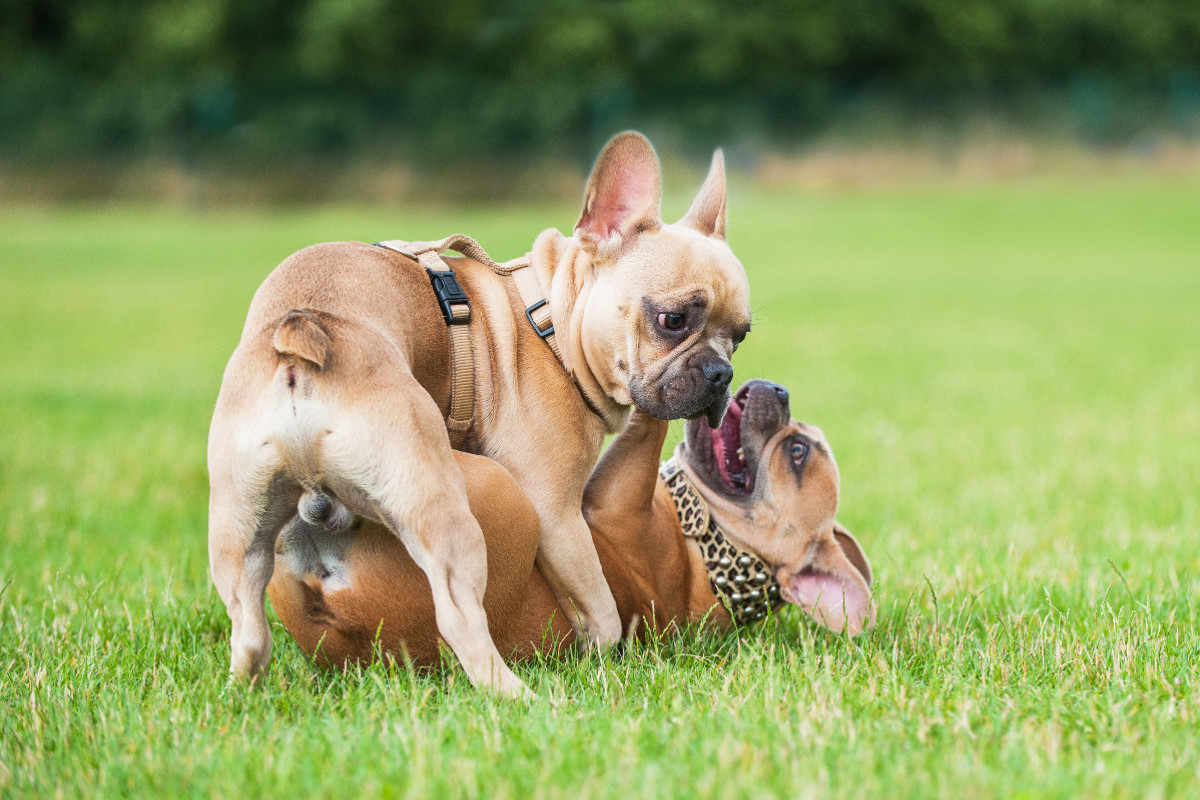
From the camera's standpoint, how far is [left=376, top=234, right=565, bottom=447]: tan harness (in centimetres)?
324

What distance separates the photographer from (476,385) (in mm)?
3281

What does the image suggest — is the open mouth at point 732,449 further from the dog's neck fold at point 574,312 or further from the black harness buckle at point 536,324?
the black harness buckle at point 536,324

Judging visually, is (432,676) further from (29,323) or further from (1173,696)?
(29,323)

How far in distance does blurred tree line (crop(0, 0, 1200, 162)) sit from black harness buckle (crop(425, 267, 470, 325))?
23.3m

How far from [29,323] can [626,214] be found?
10333 millimetres

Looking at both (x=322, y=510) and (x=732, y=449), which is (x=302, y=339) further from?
(x=732, y=449)

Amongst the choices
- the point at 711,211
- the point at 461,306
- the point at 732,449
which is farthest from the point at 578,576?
the point at 711,211

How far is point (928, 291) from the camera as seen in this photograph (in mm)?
15406

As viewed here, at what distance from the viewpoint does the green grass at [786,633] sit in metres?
2.41

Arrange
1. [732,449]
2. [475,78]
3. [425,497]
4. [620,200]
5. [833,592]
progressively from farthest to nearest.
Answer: [475,78] → [732,449] → [833,592] → [620,200] → [425,497]

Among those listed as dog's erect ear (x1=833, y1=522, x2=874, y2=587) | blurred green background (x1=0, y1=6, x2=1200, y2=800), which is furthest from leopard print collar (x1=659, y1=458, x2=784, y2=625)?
dog's erect ear (x1=833, y1=522, x2=874, y2=587)

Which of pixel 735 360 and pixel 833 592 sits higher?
pixel 833 592

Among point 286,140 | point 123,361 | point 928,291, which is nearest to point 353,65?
point 286,140

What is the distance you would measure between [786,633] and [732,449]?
639 millimetres
